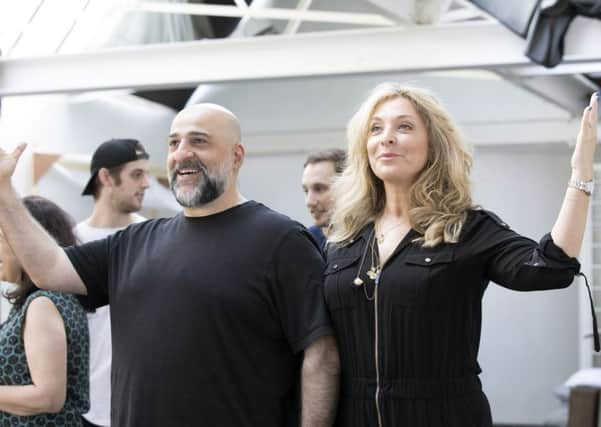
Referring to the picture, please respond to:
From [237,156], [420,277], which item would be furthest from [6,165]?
[420,277]

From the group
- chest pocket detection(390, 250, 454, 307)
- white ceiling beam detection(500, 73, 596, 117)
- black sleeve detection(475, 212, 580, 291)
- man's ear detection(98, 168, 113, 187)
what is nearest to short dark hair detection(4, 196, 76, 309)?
man's ear detection(98, 168, 113, 187)

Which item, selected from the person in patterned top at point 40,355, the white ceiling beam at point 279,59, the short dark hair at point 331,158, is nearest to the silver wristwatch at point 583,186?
the person in patterned top at point 40,355

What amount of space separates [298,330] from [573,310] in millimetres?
6492

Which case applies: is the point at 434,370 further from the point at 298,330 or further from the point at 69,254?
the point at 69,254

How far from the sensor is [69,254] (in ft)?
8.71

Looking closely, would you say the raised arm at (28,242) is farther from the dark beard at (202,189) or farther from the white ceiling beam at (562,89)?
the white ceiling beam at (562,89)

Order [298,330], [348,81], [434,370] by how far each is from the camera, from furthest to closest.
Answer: [348,81] → [298,330] → [434,370]

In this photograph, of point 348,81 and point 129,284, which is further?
point 348,81

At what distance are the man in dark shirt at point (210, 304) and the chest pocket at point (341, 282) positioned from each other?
0.04 meters

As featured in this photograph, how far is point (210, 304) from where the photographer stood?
2.46 meters

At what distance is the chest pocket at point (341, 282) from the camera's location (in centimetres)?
237

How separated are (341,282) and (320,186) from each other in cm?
153


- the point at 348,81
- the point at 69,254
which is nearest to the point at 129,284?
the point at 69,254

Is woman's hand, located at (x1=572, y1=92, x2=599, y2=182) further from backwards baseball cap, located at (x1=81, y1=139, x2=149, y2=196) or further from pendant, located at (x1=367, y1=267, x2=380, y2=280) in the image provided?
backwards baseball cap, located at (x1=81, y1=139, x2=149, y2=196)
